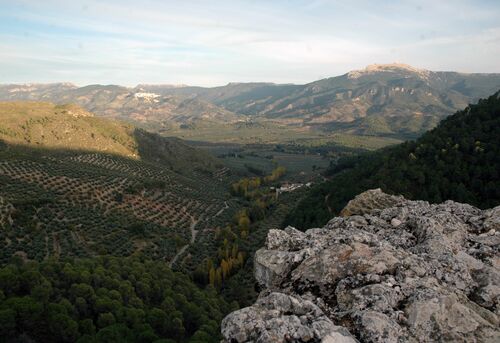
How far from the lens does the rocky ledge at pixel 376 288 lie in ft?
41.6

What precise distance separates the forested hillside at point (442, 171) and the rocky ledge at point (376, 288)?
5173 centimetres

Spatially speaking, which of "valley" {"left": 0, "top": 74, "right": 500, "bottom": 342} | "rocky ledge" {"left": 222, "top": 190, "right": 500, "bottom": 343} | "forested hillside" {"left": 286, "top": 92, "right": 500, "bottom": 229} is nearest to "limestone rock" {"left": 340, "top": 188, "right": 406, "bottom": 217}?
"valley" {"left": 0, "top": 74, "right": 500, "bottom": 342}

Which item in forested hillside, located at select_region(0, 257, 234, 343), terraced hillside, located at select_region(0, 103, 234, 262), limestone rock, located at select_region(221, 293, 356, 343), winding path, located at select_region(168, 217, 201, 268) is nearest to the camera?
limestone rock, located at select_region(221, 293, 356, 343)

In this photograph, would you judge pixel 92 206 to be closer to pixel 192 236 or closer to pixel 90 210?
pixel 90 210

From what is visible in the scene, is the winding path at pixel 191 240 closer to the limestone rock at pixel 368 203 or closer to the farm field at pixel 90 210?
the farm field at pixel 90 210

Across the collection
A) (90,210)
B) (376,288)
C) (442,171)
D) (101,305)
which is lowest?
(90,210)

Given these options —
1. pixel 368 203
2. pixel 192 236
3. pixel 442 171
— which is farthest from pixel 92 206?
pixel 442 171

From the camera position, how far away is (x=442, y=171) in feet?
245

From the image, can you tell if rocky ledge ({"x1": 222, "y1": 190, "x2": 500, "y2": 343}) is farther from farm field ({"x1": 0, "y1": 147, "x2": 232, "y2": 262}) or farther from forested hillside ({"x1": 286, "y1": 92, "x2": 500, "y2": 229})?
farm field ({"x1": 0, "y1": 147, "x2": 232, "y2": 262})

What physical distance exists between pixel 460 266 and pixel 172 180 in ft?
475

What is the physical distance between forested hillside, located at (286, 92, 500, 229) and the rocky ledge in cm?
5173

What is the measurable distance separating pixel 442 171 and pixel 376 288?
2686 inches

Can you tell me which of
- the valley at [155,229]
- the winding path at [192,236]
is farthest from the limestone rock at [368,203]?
the winding path at [192,236]

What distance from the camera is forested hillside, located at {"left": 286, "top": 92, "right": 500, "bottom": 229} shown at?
2729 inches
